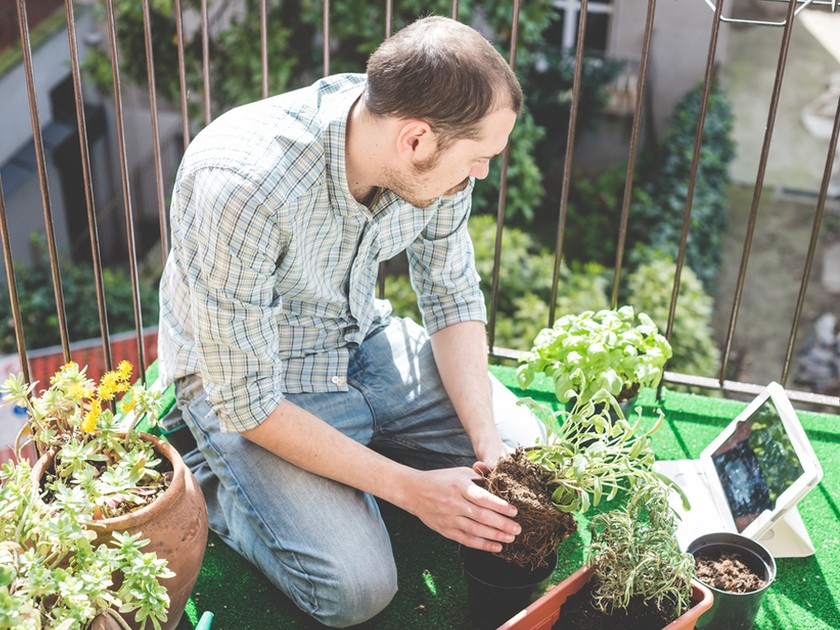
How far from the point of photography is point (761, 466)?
1.96 metres

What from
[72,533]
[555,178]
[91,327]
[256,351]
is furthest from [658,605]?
[555,178]

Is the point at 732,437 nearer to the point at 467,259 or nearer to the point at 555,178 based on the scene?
the point at 467,259

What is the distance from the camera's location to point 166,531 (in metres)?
1.55

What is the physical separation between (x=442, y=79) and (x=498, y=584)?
97 cm

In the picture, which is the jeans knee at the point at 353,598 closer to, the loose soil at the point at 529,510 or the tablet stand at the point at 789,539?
the loose soil at the point at 529,510

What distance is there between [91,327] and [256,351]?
5.17m

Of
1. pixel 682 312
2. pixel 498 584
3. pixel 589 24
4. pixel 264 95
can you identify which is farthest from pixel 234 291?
pixel 589 24

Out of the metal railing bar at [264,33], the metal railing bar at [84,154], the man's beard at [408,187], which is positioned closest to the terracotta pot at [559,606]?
the man's beard at [408,187]

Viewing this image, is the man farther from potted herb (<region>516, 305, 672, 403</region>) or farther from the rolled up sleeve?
potted herb (<region>516, 305, 672, 403</region>)

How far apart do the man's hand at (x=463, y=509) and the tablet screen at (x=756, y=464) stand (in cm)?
65

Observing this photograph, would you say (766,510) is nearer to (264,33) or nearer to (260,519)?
(260,519)

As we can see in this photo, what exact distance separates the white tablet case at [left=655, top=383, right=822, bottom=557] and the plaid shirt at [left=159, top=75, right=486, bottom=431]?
78 centimetres

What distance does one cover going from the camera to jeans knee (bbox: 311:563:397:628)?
5.59ft

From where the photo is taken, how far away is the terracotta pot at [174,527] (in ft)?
4.98
